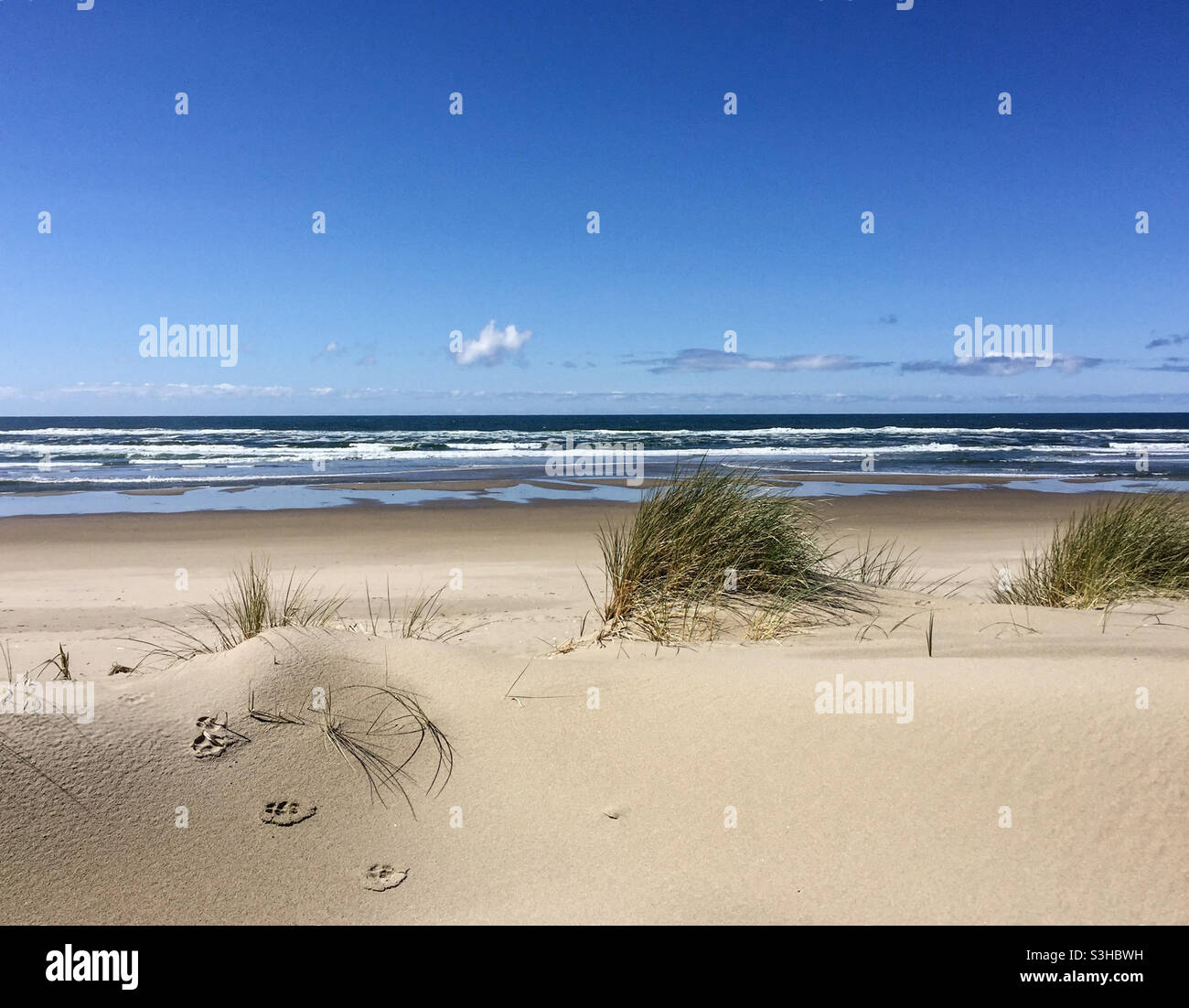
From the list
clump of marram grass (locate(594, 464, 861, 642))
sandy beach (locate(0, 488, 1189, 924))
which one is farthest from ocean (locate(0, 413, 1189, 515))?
sandy beach (locate(0, 488, 1189, 924))

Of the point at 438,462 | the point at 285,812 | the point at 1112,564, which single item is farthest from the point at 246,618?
the point at 438,462

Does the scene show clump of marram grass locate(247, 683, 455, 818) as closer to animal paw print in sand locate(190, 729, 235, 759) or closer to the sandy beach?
the sandy beach

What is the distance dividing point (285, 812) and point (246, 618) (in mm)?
2243

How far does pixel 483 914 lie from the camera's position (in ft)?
9.00

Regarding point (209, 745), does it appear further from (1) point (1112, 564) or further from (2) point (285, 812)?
(1) point (1112, 564)

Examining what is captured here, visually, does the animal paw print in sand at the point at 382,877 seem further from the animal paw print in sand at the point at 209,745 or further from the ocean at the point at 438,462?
the ocean at the point at 438,462

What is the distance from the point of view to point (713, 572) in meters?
6.00

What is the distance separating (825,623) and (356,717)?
3.50 meters

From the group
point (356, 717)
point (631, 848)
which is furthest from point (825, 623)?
point (356, 717)

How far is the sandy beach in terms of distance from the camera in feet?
9.03

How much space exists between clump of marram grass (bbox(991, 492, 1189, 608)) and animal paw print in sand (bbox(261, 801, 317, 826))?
21.0 feet

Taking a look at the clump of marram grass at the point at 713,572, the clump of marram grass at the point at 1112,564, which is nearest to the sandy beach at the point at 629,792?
the clump of marram grass at the point at 713,572

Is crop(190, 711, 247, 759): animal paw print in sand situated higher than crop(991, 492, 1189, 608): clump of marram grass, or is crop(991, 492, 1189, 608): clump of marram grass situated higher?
crop(991, 492, 1189, 608): clump of marram grass
